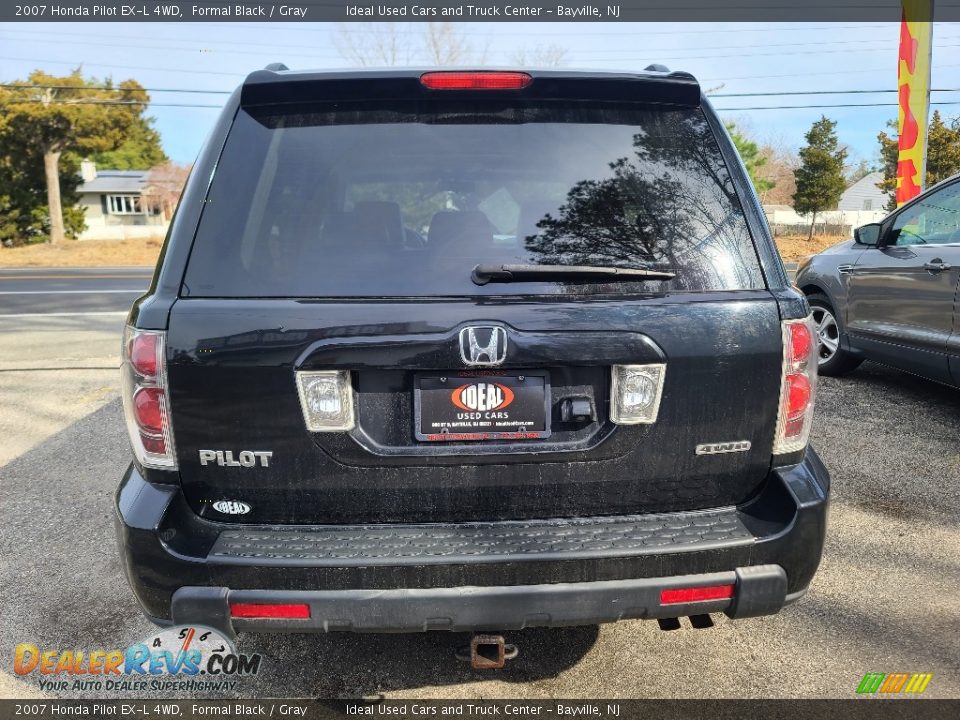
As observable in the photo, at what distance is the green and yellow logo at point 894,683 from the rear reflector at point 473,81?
2.25 m

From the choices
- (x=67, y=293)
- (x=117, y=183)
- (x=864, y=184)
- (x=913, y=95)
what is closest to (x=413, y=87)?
(x=913, y=95)

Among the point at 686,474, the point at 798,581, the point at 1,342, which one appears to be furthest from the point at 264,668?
the point at 1,342

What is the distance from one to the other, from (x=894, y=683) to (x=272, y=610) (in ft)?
6.76

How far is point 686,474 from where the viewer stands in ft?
6.31

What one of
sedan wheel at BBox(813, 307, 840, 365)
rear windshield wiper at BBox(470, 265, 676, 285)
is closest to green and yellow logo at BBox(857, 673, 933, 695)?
rear windshield wiper at BBox(470, 265, 676, 285)

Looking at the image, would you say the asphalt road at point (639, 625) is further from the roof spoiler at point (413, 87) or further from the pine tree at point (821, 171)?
the pine tree at point (821, 171)

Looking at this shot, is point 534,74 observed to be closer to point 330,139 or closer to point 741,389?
point 330,139

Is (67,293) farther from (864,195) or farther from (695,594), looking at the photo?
(864,195)

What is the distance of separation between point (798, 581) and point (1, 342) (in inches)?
381

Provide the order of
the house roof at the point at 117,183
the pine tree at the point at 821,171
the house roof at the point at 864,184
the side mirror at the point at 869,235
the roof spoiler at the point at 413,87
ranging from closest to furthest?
1. the roof spoiler at the point at 413,87
2. the side mirror at the point at 869,235
3. the pine tree at the point at 821,171
4. the house roof at the point at 117,183
5. the house roof at the point at 864,184

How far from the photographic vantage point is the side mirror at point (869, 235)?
5238 mm

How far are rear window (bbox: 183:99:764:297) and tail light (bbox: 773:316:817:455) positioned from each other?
7.1 inches

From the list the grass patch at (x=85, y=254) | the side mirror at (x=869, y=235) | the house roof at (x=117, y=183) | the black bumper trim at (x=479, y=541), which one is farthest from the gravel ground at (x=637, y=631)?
the house roof at (x=117, y=183)

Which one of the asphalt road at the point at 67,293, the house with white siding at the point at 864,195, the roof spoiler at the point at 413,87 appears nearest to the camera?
the roof spoiler at the point at 413,87
